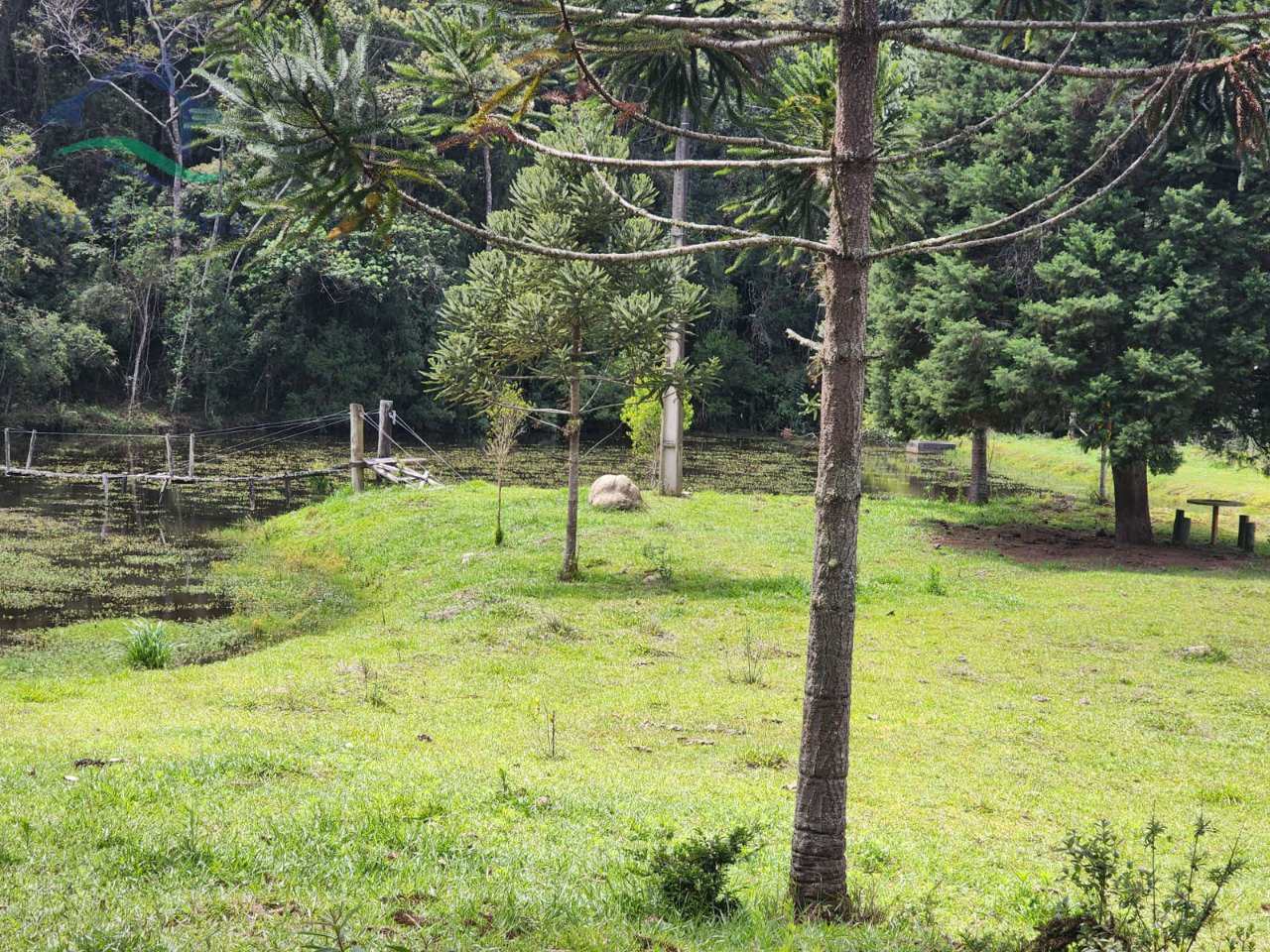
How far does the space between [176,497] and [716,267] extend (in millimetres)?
27974

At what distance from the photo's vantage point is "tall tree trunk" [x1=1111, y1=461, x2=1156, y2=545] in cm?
2109

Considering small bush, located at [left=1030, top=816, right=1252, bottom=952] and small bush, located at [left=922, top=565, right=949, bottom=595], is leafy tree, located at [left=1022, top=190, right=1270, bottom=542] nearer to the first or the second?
small bush, located at [left=922, top=565, right=949, bottom=595]

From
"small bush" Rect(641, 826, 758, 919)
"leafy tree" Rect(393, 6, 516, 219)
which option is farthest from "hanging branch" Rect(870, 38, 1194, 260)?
"small bush" Rect(641, 826, 758, 919)

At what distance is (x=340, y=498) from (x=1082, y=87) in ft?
54.1

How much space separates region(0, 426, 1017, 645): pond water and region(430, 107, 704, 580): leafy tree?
5.21m

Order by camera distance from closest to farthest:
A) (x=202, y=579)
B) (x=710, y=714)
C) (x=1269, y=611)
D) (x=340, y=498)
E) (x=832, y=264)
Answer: (x=832, y=264) < (x=710, y=714) < (x=1269, y=611) < (x=202, y=579) < (x=340, y=498)

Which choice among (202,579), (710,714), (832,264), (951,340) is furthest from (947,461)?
(832,264)

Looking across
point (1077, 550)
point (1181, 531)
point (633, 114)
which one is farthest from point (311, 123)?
point (1181, 531)

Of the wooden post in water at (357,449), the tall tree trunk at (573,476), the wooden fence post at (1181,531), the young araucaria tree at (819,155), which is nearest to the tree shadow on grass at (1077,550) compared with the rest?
the wooden fence post at (1181,531)

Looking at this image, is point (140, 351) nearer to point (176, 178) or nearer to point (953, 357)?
point (176, 178)

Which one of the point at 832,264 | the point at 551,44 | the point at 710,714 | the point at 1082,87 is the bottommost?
the point at 710,714

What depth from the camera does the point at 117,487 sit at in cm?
2884

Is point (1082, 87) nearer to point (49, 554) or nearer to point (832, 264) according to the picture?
point (832, 264)

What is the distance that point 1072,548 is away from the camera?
20.7 m
